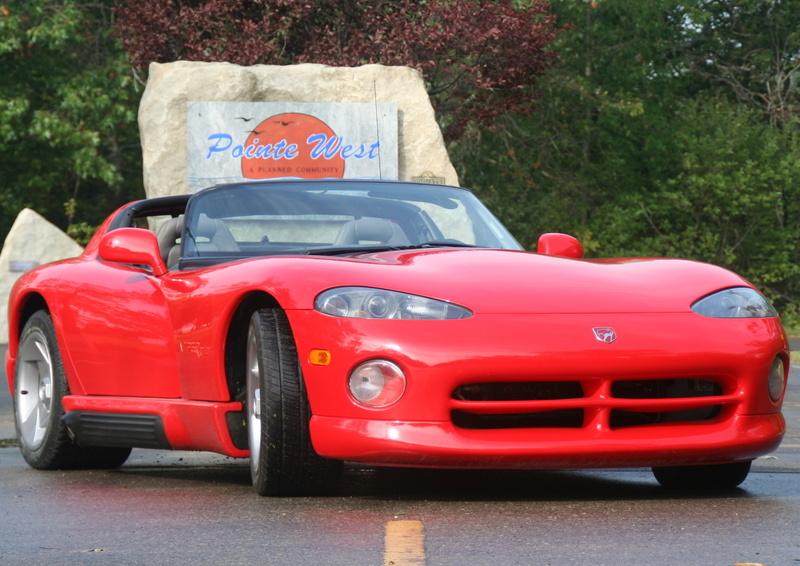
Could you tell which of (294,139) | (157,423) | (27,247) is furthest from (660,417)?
(27,247)

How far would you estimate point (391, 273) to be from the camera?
15.9ft

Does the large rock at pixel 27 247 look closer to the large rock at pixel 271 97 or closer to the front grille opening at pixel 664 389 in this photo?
the large rock at pixel 271 97

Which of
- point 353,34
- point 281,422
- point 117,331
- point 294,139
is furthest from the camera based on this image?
point 353,34

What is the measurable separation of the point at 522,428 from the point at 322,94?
12.3 metres

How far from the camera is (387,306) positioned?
4.72 metres

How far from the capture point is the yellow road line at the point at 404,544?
12.3ft

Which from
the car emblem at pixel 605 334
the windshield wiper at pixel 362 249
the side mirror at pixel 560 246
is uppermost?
the windshield wiper at pixel 362 249

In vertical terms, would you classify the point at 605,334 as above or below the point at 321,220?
below

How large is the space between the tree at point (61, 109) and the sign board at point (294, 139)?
27.6 ft

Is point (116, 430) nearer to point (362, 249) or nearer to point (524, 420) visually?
point (362, 249)

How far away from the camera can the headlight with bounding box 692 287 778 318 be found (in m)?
5.00

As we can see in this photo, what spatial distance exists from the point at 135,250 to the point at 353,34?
13.8m

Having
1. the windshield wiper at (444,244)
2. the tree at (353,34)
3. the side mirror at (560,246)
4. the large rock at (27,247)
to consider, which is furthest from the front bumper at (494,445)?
the large rock at (27,247)

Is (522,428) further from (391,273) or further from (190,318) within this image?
(190,318)
